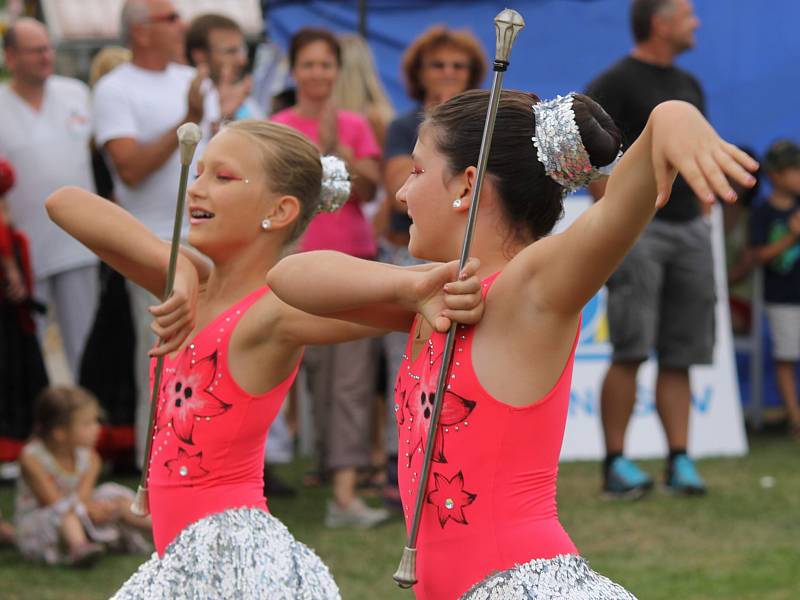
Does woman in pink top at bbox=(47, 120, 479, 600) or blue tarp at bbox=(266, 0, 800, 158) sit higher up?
blue tarp at bbox=(266, 0, 800, 158)

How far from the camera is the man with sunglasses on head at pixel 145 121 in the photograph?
609cm

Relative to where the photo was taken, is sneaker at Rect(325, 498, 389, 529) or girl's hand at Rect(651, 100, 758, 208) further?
sneaker at Rect(325, 498, 389, 529)

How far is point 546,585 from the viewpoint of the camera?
2541 mm

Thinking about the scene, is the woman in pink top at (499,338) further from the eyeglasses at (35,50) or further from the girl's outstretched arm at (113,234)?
the eyeglasses at (35,50)

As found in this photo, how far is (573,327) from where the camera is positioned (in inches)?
101

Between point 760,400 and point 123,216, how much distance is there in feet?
19.7

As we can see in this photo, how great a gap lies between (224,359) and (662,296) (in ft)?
12.4

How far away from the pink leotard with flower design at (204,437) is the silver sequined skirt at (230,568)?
53 millimetres

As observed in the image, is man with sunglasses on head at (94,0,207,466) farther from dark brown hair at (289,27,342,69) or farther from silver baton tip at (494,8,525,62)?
silver baton tip at (494,8,525,62)

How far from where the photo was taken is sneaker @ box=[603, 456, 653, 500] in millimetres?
6355

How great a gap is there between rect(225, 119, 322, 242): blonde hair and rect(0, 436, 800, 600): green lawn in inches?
72.7

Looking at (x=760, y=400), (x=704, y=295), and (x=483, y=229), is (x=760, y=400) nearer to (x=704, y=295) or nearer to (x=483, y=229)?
(x=704, y=295)

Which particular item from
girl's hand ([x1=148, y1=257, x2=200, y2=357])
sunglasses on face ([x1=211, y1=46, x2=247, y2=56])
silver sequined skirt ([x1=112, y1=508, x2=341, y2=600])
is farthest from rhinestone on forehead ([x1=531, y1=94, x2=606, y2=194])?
sunglasses on face ([x1=211, y1=46, x2=247, y2=56])

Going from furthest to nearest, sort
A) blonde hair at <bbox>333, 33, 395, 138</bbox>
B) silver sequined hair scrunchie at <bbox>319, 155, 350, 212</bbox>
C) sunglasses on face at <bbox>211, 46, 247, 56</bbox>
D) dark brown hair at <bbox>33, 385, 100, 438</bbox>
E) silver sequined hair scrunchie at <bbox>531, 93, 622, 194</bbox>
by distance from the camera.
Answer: blonde hair at <bbox>333, 33, 395, 138</bbox> → sunglasses on face at <bbox>211, 46, 247, 56</bbox> → dark brown hair at <bbox>33, 385, 100, 438</bbox> → silver sequined hair scrunchie at <bbox>319, 155, 350, 212</bbox> → silver sequined hair scrunchie at <bbox>531, 93, 622, 194</bbox>
